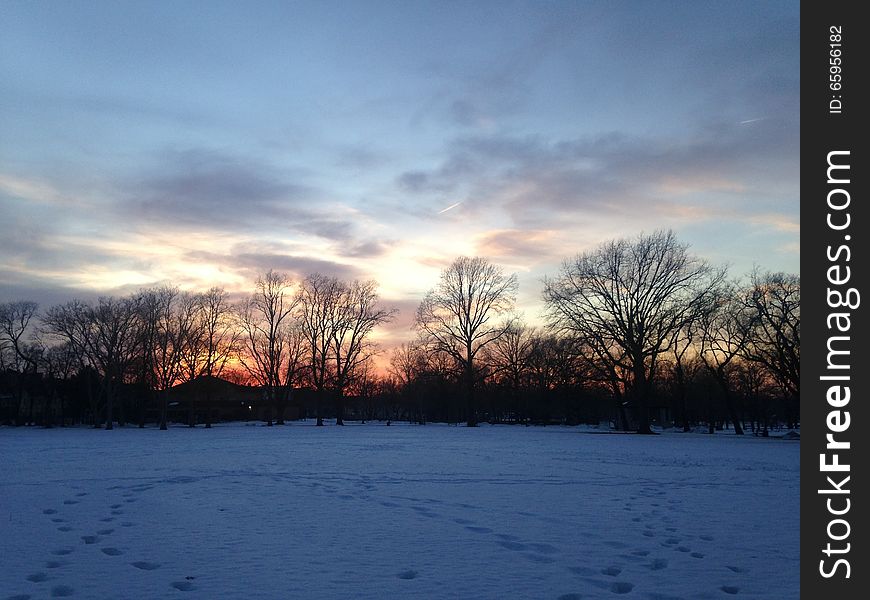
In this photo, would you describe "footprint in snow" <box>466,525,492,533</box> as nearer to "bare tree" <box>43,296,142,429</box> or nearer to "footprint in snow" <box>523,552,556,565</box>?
"footprint in snow" <box>523,552,556,565</box>

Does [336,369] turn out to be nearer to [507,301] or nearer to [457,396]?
[507,301]

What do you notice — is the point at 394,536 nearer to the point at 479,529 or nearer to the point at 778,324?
the point at 479,529

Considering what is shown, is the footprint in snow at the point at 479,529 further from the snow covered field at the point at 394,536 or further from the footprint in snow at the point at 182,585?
the footprint in snow at the point at 182,585

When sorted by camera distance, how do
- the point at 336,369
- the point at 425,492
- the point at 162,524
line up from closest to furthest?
the point at 162,524, the point at 425,492, the point at 336,369

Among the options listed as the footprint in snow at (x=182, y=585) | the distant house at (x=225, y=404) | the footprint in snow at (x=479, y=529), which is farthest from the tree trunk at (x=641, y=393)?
the distant house at (x=225, y=404)

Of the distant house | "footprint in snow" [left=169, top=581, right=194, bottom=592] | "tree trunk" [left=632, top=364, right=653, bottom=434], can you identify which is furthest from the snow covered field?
the distant house

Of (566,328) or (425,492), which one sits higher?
(566,328)

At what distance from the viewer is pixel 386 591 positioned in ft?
15.8

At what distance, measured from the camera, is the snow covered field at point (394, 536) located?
5020 mm

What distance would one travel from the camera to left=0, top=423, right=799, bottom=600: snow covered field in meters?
5.02
